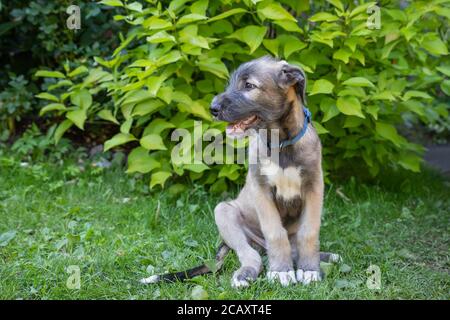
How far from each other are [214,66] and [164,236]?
150cm

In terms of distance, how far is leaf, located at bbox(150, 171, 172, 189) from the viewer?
19.2ft

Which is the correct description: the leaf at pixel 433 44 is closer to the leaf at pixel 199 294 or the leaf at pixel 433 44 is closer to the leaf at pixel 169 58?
the leaf at pixel 169 58

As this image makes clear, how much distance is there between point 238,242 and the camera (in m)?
4.57

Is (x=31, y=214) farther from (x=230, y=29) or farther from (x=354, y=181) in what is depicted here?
(x=354, y=181)

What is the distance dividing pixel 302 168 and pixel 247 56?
185 cm

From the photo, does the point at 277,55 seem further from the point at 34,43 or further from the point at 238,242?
the point at 34,43

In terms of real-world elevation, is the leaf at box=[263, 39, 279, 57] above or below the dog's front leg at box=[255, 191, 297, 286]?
above

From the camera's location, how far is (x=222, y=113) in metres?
4.29

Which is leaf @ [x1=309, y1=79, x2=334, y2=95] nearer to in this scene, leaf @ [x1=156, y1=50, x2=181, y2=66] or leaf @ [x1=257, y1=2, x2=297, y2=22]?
leaf @ [x1=257, y1=2, x2=297, y2=22]

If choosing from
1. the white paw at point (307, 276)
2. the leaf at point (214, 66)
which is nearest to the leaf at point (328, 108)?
the leaf at point (214, 66)

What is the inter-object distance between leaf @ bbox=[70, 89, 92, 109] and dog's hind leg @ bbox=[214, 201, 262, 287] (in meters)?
2.07

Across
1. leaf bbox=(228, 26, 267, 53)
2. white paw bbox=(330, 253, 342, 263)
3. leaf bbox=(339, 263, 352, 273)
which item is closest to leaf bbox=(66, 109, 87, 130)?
leaf bbox=(228, 26, 267, 53)

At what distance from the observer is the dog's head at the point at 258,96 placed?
4.30 m
